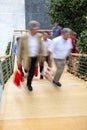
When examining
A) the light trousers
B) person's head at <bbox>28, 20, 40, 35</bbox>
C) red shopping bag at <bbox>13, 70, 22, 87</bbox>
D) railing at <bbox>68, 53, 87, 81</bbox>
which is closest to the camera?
person's head at <bbox>28, 20, 40, 35</bbox>

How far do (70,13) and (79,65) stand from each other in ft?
16.9

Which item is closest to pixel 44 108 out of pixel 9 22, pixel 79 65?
pixel 79 65

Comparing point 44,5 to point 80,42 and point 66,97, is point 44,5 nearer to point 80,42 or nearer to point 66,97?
point 80,42

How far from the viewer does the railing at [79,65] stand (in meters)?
12.6

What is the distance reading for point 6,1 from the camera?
21.6 m

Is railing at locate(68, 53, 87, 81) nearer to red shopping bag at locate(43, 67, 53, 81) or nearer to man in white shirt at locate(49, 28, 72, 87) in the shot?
red shopping bag at locate(43, 67, 53, 81)

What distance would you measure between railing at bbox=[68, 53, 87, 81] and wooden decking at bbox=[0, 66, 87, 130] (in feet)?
6.48

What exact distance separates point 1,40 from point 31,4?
97.1 inches

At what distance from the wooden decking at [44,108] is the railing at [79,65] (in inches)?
77.8

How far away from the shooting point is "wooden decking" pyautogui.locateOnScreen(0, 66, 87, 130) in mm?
7461

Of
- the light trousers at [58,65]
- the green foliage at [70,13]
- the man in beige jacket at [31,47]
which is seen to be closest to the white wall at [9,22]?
the green foliage at [70,13]

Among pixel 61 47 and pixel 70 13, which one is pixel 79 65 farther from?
pixel 70 13

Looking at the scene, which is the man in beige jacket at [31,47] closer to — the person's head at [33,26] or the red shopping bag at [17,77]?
the person's head at [33,26]

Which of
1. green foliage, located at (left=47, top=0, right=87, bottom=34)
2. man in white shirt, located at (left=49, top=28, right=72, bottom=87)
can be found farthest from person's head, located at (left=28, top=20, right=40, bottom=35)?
green foliage, located at (left=47, top=0, right=87, bottom=34)
